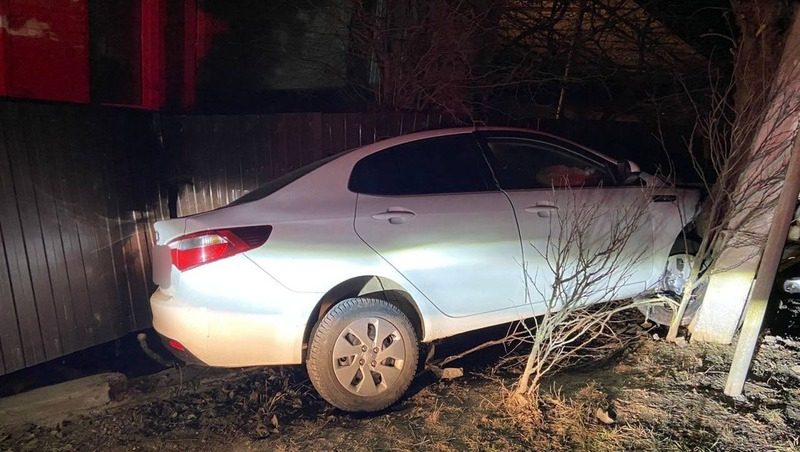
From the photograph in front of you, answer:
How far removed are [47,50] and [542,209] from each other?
5.69 meters

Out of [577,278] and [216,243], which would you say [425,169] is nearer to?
[577,278]

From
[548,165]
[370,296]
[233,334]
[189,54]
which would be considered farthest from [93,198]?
[189,54]

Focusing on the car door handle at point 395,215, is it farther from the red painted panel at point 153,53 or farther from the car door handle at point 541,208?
the red painted panel at point 153,53

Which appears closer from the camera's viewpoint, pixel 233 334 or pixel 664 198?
pixel 233 334

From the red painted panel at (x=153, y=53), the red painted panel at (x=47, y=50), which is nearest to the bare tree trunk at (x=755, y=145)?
the red painted panel at (x=153, y=53)

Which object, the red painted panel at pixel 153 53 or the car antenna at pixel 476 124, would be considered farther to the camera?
the red painted panel at pixel 153 53

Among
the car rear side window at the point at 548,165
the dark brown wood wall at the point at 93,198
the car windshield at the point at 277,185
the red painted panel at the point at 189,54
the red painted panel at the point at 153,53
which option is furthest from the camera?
the red painted panel at the point at 189,54

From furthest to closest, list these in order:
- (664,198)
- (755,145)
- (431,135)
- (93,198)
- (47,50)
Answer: (47,50) → (664,198) → (93,198) → (431,135) → (755,145)

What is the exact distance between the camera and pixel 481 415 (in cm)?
327

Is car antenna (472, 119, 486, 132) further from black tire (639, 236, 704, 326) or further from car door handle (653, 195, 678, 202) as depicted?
black tire (639, 236, 704, 326)

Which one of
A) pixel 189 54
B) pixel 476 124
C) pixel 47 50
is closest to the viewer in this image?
pixel 476 124

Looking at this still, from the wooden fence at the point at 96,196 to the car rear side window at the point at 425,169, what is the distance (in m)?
2.05

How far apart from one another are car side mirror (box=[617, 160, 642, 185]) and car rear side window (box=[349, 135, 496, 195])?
44.6 inches

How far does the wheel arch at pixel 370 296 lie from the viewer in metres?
3.40
